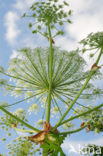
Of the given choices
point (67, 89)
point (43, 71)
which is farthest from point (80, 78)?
point (43, 71)

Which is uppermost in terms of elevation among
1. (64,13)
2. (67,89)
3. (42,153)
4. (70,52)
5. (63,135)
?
(64,13)

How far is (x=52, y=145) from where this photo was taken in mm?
6539

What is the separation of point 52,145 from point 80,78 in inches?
163

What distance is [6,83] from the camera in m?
10.0

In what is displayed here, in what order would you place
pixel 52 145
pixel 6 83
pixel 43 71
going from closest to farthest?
pixel 52 145 < pixel 43 71 < pixel 6 83

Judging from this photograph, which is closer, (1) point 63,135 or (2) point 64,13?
(1) point 63,135

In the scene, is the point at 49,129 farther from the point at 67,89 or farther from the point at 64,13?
the point at 64,13

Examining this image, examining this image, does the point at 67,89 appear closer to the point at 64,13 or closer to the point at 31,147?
the point at 64,13

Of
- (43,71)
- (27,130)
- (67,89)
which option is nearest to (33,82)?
(43,71)

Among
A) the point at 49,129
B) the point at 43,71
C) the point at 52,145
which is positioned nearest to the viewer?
the point at 52,145

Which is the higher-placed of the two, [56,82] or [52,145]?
[56,82]

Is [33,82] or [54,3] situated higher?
[54,3]

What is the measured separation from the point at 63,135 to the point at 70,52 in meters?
4.32

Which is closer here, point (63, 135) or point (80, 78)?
point (63, 135)
